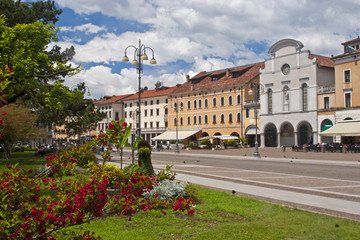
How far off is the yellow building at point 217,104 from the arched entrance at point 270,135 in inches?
98.6

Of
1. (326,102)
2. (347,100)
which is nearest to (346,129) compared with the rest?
(347,100)

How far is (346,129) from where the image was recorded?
42625 mm

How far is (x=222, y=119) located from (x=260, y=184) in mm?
53116

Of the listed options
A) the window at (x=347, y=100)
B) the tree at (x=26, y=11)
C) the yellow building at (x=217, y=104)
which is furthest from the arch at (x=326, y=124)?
the tree at (x=26, y=11)

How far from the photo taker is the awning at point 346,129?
4138cm

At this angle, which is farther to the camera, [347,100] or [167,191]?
[347,100]

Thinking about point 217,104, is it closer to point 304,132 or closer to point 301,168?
point 304,132

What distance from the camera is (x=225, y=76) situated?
7050cm

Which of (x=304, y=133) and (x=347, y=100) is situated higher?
(x=347, y=100)

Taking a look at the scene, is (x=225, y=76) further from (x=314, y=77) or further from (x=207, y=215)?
(x=207, y=215)

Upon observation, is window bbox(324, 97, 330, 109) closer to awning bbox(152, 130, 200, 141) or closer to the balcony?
the balcony

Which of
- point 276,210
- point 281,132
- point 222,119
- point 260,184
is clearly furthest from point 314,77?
point 276,210

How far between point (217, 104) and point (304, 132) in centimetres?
1874

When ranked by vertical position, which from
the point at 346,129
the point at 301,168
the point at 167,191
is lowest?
the point at 301,168
